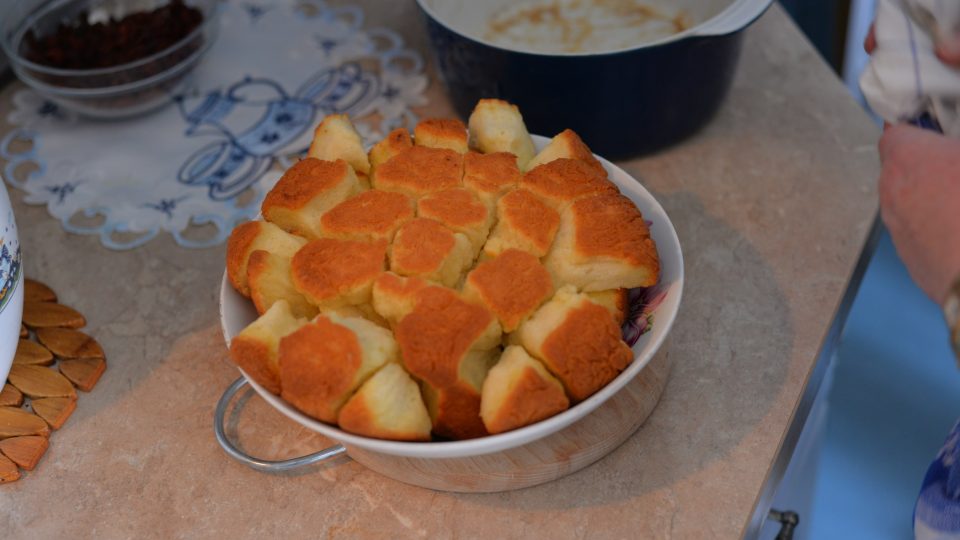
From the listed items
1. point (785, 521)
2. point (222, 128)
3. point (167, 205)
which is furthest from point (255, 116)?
point (785, 521)

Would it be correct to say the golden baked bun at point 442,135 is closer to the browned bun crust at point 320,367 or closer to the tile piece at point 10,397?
the browned bun crust at point 320,367

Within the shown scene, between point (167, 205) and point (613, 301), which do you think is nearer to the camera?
point (613, 301)

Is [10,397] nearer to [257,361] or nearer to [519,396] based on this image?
[257,361]

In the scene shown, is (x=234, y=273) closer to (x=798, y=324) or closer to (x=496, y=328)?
(x=496, y=328)

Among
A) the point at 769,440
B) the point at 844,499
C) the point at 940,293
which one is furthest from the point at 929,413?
the point at 940,293

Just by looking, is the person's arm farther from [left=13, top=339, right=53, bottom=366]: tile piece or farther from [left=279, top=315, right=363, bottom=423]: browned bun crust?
[left=13, top=339, right=53, bottom=366]: tile piece

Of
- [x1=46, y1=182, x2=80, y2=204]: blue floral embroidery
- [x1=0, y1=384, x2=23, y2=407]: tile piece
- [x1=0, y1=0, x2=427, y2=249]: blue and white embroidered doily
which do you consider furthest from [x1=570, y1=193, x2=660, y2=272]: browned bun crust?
[x1=46, y1=182, x2=80, y2=204]: blue floral embroidery

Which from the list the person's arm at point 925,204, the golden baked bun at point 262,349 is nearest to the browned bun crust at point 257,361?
the golden baked bun at point 262,349
